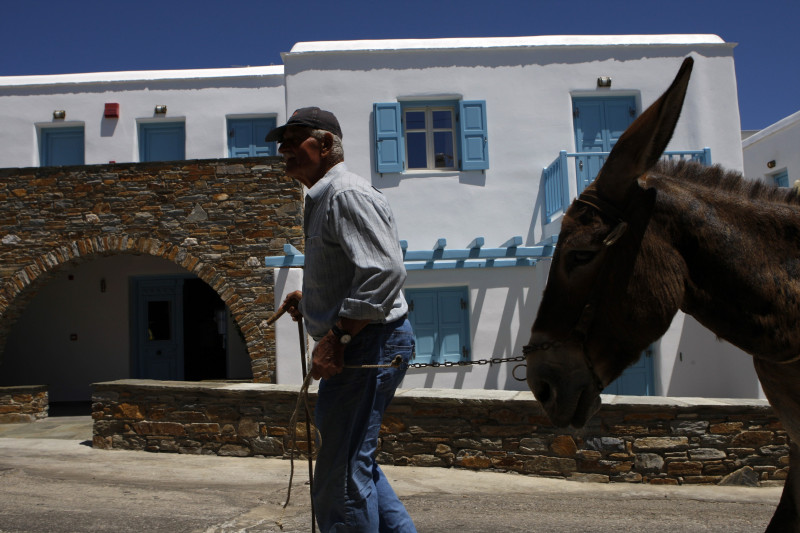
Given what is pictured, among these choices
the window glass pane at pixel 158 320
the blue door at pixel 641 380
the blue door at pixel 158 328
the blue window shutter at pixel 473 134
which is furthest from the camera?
the window glass pane at pixel 158 320

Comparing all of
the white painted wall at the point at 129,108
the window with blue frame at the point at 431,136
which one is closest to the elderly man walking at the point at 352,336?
the window with blue frame at the point at 431,136

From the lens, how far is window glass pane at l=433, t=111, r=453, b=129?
11.6 metres

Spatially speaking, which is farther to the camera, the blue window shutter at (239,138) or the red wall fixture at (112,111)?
the blue window shutter at (239,138)

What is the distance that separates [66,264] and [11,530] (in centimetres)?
785

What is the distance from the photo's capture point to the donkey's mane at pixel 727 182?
6.91 feet

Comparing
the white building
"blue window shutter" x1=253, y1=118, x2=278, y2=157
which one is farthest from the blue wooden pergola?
"blue window shutter" x1=253, y1=118, x2=278, y2=157

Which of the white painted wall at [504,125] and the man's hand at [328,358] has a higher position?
the white painted wall at [504,125]

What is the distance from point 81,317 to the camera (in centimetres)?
1333

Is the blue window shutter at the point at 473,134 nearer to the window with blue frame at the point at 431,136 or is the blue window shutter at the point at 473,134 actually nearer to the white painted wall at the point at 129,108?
the window with blue frame at the point at 431,136

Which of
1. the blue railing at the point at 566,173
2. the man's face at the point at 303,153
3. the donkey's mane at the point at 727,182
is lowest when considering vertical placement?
the donkey's mane at the point at 727,182

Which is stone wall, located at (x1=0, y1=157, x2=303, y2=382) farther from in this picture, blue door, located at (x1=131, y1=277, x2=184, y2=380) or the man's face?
the man's face

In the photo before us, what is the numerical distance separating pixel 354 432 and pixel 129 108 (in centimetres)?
1266

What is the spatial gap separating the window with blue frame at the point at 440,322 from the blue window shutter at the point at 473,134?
2.22 meters

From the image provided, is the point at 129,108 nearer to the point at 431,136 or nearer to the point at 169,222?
the point at 169,222
